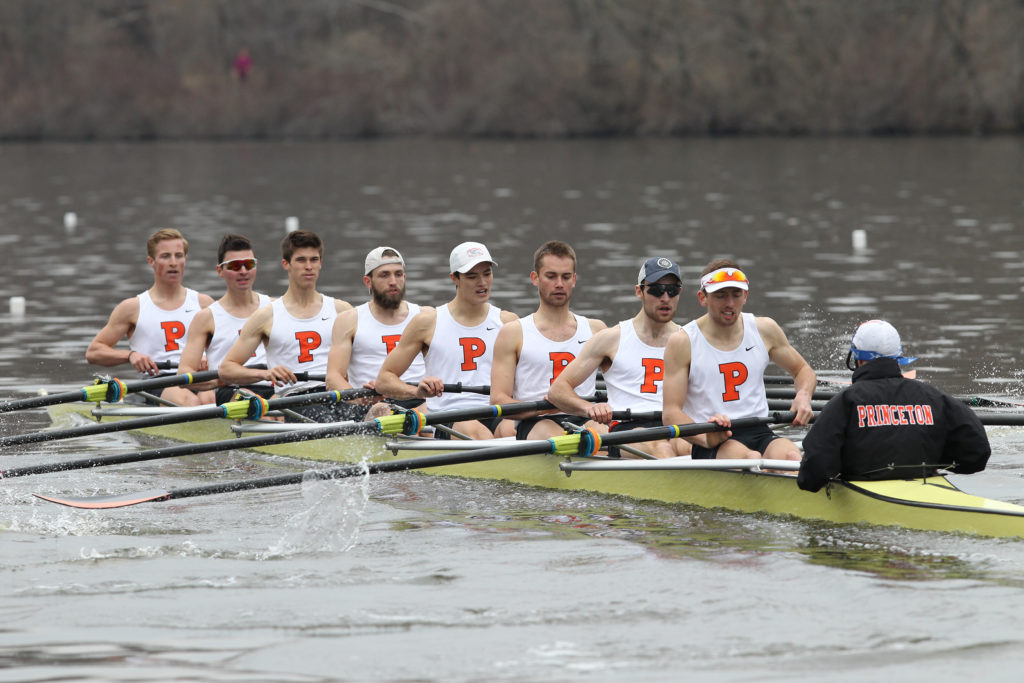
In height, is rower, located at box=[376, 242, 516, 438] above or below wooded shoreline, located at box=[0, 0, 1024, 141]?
below

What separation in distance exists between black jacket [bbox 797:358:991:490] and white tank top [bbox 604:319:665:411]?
1682mm

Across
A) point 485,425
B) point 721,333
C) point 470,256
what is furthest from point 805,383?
point 470,256

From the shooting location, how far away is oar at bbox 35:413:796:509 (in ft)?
26.8

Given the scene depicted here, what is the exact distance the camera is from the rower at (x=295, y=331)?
35.7 ft

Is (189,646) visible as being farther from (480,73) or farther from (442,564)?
(480,73)

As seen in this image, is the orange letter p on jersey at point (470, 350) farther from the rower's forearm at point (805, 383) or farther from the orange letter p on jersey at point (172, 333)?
the orange letter p on jersey at point (172, 333)

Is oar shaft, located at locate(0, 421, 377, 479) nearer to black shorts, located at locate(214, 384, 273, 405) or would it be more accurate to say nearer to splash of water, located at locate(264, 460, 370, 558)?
splash of water, located at locate(264, 460, 370, 558)

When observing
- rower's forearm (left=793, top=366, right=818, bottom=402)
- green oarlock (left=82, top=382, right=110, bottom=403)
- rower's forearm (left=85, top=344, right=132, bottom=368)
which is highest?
rower's forearm (left=85, top=344, right=132, bottom=368)

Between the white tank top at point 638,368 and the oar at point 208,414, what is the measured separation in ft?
6.19

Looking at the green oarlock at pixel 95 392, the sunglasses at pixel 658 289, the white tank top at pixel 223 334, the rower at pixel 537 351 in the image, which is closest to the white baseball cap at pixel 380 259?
the white tank top at pixel 223 334

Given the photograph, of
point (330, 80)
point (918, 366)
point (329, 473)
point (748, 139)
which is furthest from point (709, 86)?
point (329, 473)

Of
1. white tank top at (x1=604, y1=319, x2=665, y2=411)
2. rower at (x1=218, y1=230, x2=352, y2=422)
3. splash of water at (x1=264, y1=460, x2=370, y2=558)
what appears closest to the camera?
splash of water at (x1=264, y1=460, x2=370, y2=558)

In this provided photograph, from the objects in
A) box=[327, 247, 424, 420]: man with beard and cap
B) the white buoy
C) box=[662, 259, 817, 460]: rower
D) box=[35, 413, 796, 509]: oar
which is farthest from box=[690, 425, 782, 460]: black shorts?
the white buoy

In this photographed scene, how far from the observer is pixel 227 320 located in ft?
37.6
